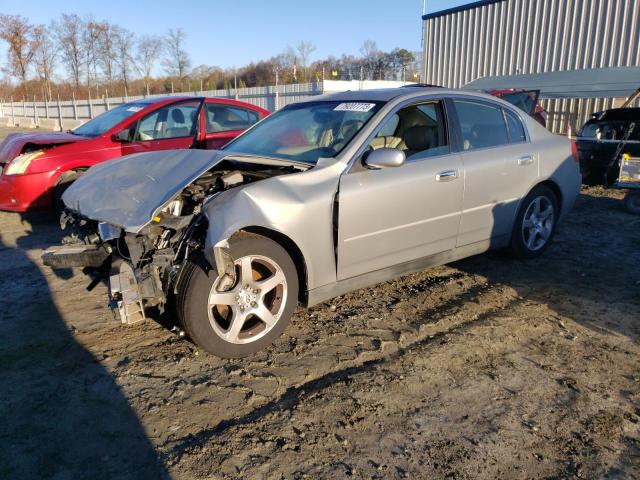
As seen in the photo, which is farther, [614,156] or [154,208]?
[614,156]

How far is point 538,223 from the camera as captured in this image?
5168 millimetres

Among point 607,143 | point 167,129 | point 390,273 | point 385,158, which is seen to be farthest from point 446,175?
point 607,143

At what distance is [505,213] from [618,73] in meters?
9.13

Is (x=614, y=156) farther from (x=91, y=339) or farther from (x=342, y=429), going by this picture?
(x=91, y=339)

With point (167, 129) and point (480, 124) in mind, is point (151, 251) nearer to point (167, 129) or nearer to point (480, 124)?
point (480, 124)

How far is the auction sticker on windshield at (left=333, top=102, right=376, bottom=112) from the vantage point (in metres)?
4.06

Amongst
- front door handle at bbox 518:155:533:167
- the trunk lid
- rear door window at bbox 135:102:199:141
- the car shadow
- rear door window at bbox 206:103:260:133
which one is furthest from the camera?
rear door window at bbox 206:103:260:133

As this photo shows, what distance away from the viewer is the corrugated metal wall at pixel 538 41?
1495 centimetres

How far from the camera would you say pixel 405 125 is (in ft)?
14.1

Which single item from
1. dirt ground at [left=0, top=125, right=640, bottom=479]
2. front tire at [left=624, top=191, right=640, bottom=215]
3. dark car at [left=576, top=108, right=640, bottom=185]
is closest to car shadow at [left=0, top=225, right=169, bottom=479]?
dirt ground at [left=0, top=125, right=640, bottom=479]

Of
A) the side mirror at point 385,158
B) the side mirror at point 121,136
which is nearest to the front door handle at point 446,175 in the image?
the side mirror at point 385,158

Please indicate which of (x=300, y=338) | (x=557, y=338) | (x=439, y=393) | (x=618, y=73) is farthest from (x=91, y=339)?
(x=618, y=73)

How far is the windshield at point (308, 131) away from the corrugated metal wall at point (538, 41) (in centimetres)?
1277

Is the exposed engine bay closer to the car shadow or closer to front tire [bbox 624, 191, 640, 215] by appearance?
the car shadow
